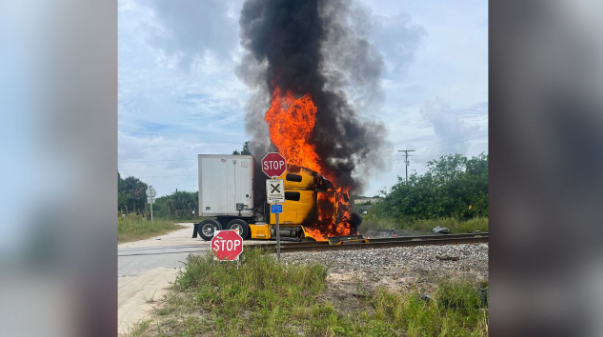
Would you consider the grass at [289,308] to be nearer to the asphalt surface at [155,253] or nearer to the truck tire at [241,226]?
the asphalt surface at [155,253]

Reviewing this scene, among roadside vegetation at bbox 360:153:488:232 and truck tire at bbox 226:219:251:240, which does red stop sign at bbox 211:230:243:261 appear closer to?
truck tire at bbox 226:219:251:240

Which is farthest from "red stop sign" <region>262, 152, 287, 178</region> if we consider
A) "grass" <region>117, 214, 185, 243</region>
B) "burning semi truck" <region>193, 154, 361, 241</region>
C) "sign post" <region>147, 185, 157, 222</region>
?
"sign post" <region>147, 185, 157, 222</region>

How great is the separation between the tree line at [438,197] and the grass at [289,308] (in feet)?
23.9

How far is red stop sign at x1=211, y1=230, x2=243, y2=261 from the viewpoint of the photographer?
4738 millimetres

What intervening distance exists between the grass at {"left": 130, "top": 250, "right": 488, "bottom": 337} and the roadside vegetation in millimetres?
6994

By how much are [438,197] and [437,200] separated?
0.11m

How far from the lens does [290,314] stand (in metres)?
3.50
